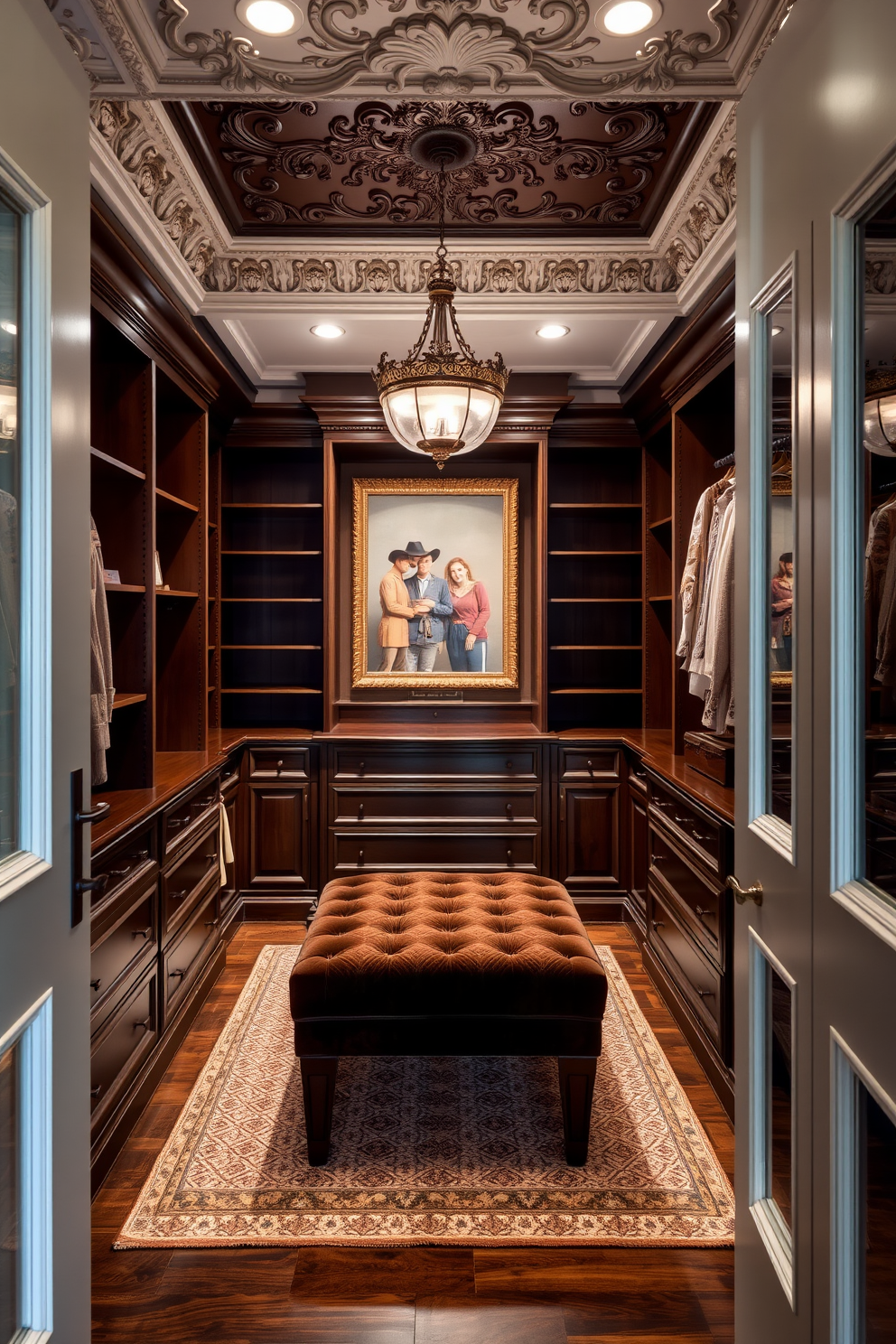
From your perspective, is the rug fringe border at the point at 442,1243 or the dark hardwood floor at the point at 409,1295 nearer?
the dark hardwood floor at the point at 409,1295

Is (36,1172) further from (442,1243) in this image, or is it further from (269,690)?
(269,690)

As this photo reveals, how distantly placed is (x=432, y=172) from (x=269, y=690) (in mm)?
2778

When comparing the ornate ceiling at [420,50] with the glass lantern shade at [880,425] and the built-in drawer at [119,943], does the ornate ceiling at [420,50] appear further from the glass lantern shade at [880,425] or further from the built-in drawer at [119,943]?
the built-in drawer at [119,943]

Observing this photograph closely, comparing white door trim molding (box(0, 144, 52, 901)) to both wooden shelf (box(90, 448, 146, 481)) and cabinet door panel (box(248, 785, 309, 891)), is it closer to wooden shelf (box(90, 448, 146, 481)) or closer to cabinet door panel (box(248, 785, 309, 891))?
wooden shelf (box(90, 448, 146, 481))

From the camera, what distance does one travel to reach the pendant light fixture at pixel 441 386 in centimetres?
287

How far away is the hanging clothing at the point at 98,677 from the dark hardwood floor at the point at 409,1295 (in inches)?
47.9

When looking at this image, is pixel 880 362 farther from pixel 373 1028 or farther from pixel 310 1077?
pixel 310 1077

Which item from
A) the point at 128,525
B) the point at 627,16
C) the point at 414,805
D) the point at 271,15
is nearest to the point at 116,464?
the point at 128,525

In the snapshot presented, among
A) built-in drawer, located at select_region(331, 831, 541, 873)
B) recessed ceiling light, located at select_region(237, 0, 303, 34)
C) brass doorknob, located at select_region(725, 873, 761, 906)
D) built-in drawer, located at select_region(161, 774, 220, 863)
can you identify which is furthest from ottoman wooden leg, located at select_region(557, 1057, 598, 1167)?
recessed ceiling light, located at select_region(237, 0, 303, 34)

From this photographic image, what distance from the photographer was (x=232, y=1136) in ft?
8.09

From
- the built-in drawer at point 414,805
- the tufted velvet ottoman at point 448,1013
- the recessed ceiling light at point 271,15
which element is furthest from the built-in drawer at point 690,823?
the recessed ceiling light at point 271,15

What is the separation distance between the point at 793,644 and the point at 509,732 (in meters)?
3.23

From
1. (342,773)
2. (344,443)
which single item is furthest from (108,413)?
(342,773)

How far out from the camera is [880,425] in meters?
1.09
